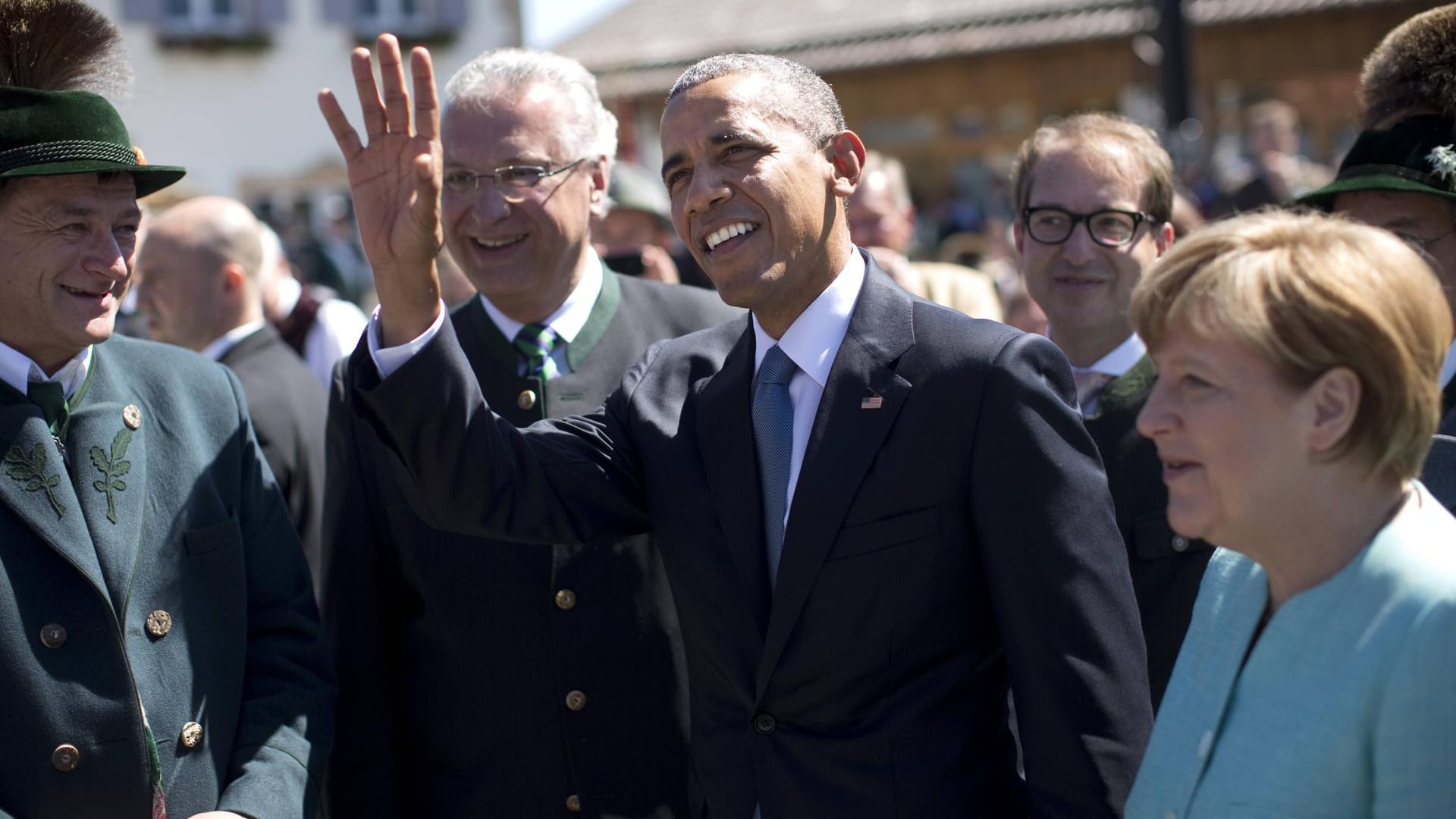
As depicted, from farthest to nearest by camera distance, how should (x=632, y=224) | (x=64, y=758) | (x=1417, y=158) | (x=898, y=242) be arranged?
(x=632, y=224)
(x=898, y=242)
(x=1417, y=158)
(x=64, y=758)

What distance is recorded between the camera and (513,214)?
3.26 m

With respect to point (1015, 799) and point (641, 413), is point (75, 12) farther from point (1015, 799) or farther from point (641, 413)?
point (1015, 799)

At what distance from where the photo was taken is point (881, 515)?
231 centimetres

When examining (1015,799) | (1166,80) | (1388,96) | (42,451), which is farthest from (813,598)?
(1166,80)

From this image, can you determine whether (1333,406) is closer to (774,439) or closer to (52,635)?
(774,439)

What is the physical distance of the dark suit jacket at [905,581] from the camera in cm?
223

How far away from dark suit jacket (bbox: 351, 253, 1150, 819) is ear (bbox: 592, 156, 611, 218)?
118 cm

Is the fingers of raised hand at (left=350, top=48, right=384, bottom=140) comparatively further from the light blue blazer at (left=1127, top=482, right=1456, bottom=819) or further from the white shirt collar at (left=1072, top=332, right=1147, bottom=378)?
the white shirt collar at (left=1072, top=332, right=1147, bottom=378)

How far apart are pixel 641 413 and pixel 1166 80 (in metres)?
8.88

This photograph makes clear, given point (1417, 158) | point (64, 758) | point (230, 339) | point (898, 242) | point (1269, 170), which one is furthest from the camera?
point (1269, 170)

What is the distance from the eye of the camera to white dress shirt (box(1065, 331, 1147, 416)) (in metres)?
3.37

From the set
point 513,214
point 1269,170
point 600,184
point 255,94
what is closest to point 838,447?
point 513,214

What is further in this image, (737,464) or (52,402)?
Answer: (52,402)

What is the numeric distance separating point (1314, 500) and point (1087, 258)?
5.42 feet
